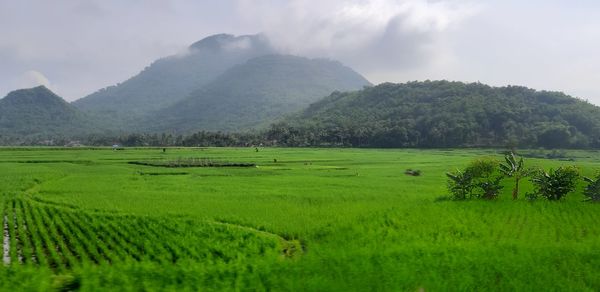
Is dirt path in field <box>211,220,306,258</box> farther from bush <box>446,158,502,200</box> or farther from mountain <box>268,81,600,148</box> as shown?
mountain <box>268,81,600,148</box>

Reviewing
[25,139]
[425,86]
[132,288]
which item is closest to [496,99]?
[425,86]

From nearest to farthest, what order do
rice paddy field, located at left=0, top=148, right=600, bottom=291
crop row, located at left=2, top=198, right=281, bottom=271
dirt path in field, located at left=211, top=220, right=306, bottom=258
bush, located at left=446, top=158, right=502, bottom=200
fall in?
rice paddy field, located at left=0, top=148, right=600, bottom=291
crop row, located at left=2, top=198, right=281, bottom=271
dirt path in field, located at left=211, top=220, right=306, bottom=258
bush, located at left=446, top=158, right=502, bottom=200

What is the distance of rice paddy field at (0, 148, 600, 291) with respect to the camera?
1028cm

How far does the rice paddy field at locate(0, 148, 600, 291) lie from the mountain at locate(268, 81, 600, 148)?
241ft

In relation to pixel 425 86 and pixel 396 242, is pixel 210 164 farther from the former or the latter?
pixel 425 86

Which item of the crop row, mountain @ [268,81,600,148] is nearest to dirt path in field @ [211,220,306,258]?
the crop row

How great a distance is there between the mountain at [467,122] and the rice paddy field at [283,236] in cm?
7356

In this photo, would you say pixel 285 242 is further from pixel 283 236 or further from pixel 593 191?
pixel 593 191

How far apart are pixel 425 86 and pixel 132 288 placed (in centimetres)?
17351

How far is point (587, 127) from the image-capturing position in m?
107

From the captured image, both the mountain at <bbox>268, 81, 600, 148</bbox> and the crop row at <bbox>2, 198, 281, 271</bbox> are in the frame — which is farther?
the mountain at <bbox>268, 81, 600, 148</bbox>

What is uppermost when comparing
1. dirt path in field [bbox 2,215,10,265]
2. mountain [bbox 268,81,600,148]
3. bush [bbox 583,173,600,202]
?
mountain [bbox 268,81,600,148]

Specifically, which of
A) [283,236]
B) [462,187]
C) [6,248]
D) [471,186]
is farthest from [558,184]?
[6,248]

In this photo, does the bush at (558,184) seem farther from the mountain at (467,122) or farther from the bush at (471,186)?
the mountain at (467,122)
